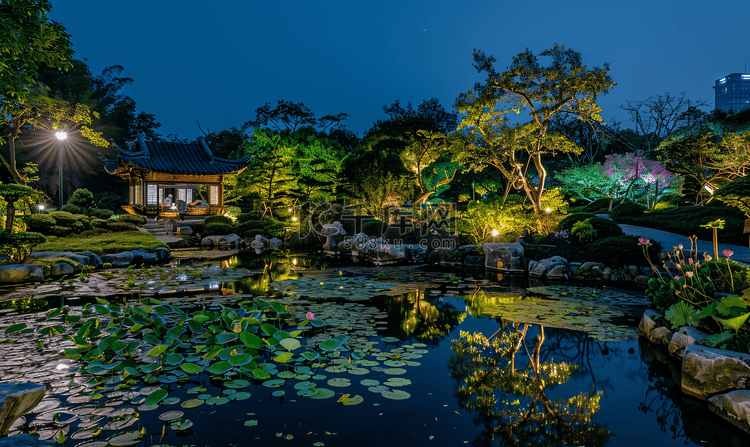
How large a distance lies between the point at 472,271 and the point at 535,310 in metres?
4.64

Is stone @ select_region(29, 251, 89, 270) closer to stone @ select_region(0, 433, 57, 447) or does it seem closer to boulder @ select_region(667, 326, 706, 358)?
stone @ select_region(0, 433, 57, 447)

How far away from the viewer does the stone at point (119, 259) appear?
10.3m

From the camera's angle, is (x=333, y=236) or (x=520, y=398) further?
(x=333, y=236)

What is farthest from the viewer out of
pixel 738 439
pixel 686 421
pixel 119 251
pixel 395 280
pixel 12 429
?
pixel 119 251

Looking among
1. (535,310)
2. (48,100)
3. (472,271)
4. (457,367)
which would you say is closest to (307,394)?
(457,367)

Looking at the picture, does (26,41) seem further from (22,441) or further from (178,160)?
(178,160)

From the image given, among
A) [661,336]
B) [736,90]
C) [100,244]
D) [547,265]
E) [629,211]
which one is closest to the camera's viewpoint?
[661,336]

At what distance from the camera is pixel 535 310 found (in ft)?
18.1

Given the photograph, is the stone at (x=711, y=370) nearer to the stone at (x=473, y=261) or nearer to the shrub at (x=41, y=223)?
the stone at (x=473, y=261)

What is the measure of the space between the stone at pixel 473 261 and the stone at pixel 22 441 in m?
10.3

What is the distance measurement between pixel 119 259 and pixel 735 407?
41.2ft

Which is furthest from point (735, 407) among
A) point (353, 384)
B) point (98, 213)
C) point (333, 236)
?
point (98, 213)

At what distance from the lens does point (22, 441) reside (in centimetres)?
197

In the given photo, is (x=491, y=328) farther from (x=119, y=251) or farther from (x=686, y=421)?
(x=119, y=251)
